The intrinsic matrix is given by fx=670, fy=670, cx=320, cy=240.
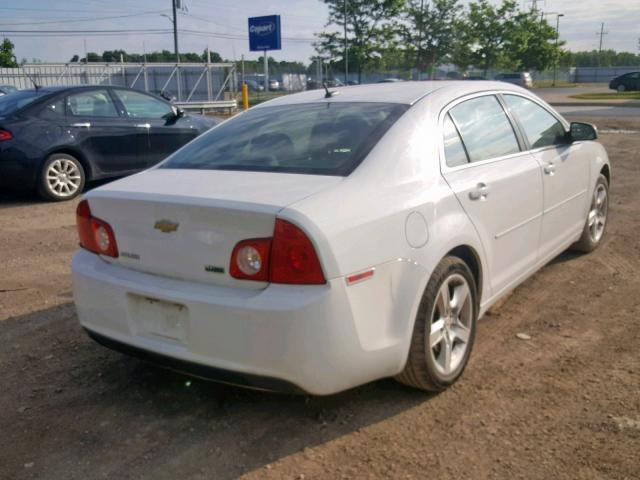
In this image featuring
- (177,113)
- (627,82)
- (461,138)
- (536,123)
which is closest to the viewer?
(461,138)

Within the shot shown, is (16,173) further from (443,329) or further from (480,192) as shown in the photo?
(443,329)

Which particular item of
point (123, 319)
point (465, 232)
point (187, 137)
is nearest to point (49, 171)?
point (187, 137)

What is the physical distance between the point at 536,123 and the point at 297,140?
199 cm

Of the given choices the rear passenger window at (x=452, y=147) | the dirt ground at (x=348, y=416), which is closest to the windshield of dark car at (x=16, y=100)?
the dirt ground at (x=348, y=416)

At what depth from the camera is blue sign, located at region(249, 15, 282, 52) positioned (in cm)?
2976

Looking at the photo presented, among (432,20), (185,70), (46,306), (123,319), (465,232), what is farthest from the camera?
(432,20)

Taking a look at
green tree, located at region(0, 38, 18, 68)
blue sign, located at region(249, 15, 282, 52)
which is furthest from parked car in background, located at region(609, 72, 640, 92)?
green tree, located at region(0, 38, 18, 68)

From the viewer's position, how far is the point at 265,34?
30.3 m

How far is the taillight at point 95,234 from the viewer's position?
3271 millimetres

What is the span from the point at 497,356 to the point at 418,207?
123cm

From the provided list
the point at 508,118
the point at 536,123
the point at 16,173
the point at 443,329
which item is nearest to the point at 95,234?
the point at 443,329

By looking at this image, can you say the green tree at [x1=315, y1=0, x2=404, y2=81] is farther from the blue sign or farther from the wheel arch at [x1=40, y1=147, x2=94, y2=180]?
the wheel arch at [x1=40, y1=147, x2=94, y2=180]

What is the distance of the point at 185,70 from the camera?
30.7m

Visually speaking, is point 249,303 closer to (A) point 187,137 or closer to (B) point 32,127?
(B) point 32,127
